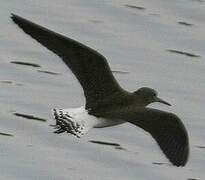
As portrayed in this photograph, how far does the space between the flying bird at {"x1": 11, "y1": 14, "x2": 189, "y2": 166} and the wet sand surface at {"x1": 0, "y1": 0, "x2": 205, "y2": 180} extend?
1.20 metres

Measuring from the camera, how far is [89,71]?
568 inches

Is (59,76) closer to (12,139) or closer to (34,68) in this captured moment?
(34,68)

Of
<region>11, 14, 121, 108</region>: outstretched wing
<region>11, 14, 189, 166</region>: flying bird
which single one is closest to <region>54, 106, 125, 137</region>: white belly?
<region>11, 14, 189, 166</region>: flying bird

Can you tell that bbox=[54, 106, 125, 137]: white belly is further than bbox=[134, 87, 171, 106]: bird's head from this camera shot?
No

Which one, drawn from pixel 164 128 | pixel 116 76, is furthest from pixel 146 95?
pixel 116 76

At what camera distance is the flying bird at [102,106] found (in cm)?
1380

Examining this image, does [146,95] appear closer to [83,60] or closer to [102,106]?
[102,106]

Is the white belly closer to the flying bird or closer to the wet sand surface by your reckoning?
the flying bird

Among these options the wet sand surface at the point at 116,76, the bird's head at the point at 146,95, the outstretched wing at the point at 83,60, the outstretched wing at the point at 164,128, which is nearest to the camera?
the outstretched wing at the point at 164,128

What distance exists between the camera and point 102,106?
14375 millimetres

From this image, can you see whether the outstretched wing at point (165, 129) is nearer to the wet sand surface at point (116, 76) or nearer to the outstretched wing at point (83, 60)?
the outstretched wing at point (83, 60)

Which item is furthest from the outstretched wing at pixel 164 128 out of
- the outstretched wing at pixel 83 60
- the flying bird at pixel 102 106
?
the outstretched wing at pixel 83 60

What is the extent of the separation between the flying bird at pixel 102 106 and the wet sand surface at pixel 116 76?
1202 mm

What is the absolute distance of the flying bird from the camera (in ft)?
45.3
